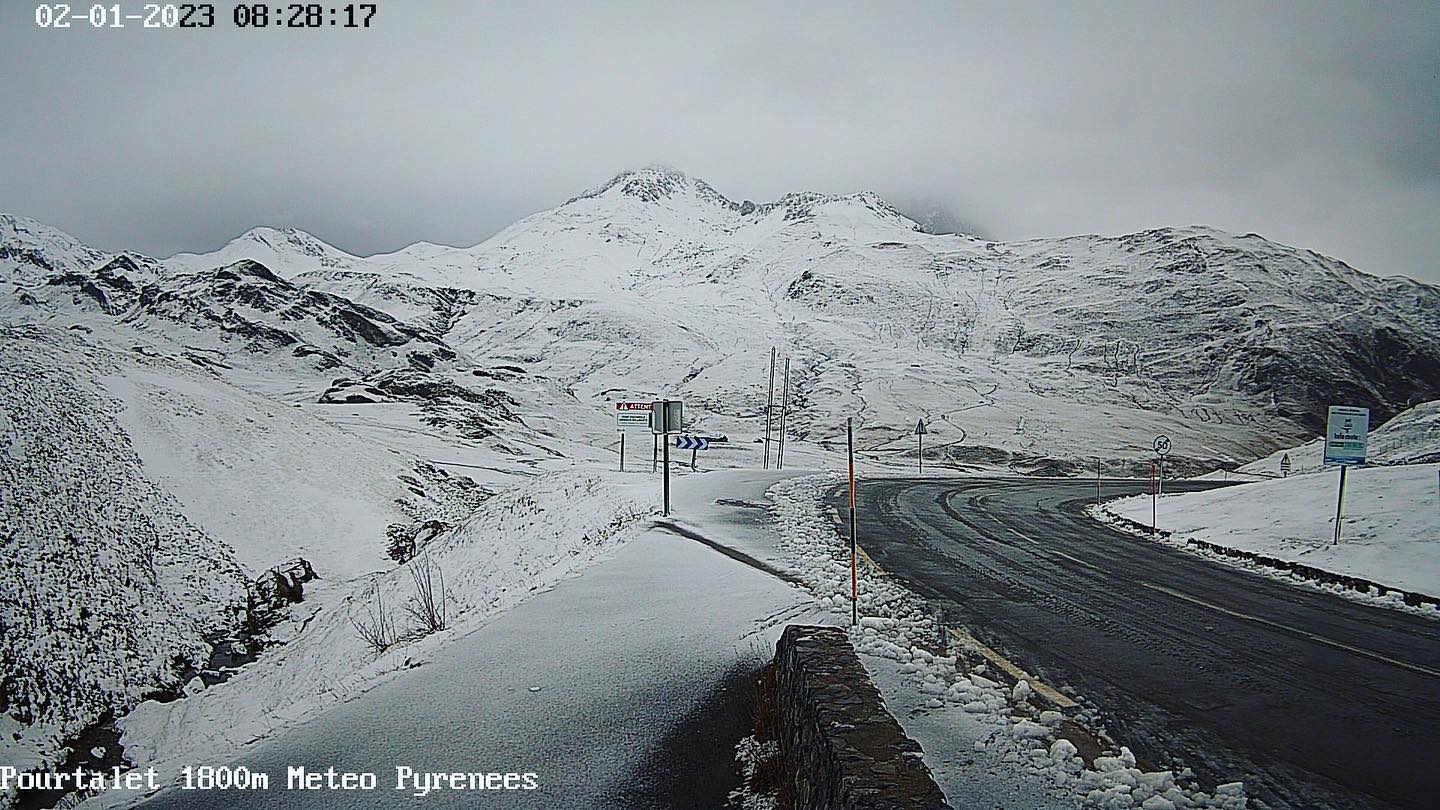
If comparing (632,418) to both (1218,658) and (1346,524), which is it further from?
(1218,658)

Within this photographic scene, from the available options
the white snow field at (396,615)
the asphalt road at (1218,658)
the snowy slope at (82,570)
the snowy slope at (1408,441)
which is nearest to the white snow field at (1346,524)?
the asphalt road at (1218,658)

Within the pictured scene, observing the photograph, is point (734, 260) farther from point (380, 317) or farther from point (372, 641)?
point (372, 641)

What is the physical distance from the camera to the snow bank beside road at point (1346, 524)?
13297 millimetres

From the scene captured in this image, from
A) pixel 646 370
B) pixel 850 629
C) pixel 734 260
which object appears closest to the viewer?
pixel 850 629

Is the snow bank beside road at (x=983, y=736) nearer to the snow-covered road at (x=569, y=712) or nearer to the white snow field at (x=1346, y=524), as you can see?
the snow-covered road at (x=569, y=712)

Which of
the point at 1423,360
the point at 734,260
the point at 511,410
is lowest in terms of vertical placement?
the point at 511,410

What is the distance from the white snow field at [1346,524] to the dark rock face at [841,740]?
10.6 meters

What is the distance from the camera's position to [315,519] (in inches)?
959

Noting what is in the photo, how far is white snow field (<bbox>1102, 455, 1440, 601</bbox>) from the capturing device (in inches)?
523

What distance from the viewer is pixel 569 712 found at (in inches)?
262

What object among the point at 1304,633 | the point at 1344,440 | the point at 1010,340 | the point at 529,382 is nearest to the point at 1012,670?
the point at 1304,633

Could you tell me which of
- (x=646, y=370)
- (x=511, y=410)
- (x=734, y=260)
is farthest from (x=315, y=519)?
(x=734, y=260)

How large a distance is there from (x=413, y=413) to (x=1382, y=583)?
63.6m

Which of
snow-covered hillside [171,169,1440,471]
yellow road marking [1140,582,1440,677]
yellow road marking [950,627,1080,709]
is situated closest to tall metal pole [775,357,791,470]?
snow-covered hillside [171,169,1440,471]
